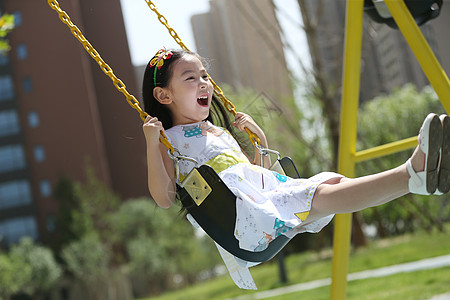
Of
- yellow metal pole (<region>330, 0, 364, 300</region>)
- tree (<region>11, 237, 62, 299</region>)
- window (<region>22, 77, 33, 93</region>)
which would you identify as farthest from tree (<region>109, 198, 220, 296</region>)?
yellow metal pole (<region>330, 0, 364, 300</region>)

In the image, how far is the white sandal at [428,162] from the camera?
54.2 inches

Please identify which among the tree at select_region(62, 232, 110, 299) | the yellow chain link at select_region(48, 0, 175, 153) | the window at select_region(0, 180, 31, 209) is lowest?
the tree at select_region(62, 232, 110, 299)

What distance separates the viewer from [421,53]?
70.5 inches

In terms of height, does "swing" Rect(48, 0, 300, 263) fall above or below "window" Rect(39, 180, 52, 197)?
above

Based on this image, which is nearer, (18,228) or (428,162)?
(428,162)

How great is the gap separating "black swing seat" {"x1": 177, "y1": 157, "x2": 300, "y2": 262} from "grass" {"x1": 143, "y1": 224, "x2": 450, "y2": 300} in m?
2.97

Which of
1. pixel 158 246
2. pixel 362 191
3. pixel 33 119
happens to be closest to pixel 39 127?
pixel 33 119

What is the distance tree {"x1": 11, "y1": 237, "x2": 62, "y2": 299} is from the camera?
21.4m

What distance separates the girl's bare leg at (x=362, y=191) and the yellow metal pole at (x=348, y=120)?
→ 66 cm

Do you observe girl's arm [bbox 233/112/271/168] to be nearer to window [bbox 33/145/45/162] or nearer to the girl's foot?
the girl's foot

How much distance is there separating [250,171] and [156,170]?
0.84 ft

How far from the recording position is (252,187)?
1.64 meters

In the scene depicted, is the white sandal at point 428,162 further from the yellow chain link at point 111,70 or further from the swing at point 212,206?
the yellow chain link at point 111,70

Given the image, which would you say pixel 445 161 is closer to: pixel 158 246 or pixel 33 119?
pixel 158 246
